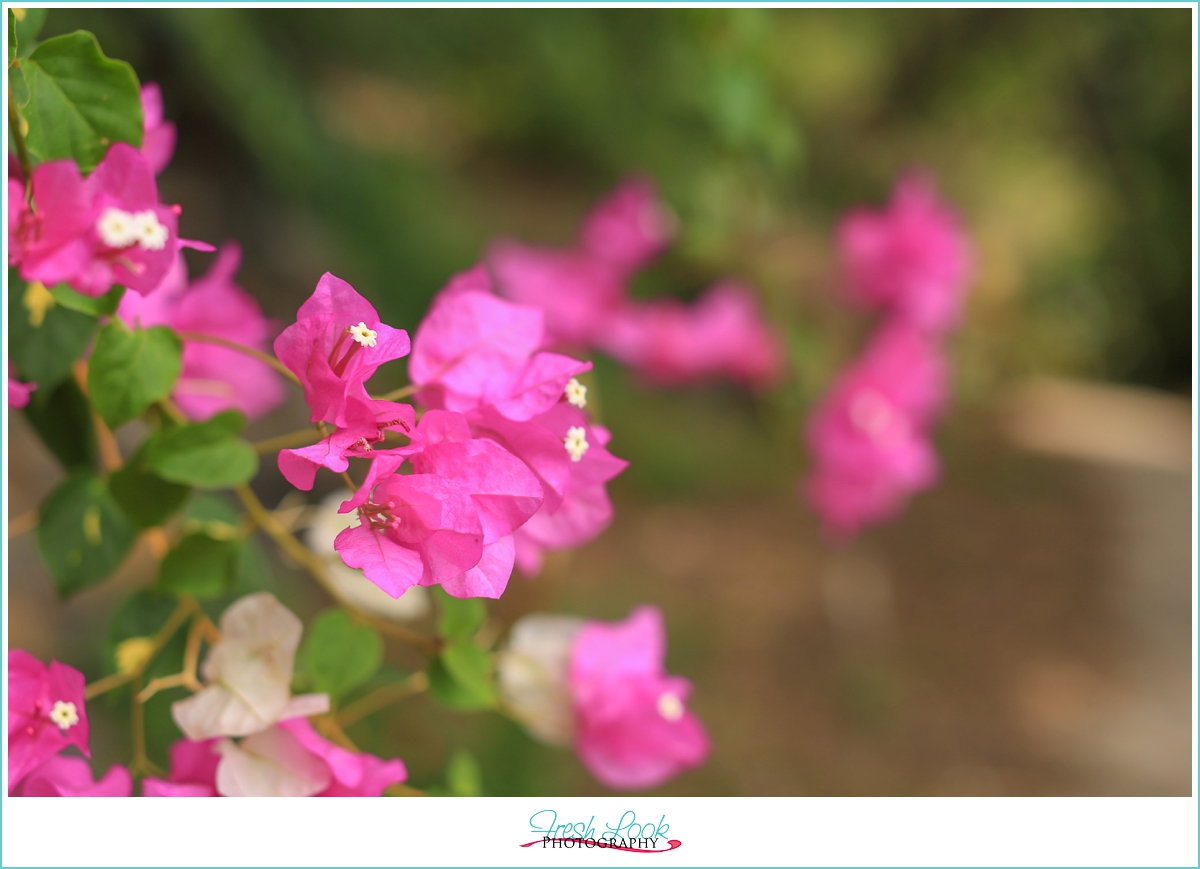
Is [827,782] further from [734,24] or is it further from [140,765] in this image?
[140,765]

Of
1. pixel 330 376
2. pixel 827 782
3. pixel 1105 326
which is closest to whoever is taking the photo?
pixel 330 376

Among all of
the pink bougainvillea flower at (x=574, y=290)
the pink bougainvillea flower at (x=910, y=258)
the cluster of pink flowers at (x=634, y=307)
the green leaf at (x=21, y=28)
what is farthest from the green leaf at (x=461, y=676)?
the pink bougainvillea flower at (x=910, y=258)

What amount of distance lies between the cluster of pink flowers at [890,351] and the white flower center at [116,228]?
690 mm

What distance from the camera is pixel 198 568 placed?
33cm

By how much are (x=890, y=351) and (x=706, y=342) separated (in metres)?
0.18

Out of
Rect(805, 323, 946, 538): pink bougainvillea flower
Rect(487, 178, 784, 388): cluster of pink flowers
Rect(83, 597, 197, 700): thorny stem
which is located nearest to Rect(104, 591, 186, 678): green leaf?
Rect(83, 597, 197, 700): thorny stem

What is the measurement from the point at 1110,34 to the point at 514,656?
169cm

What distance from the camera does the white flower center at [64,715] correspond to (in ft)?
0.87

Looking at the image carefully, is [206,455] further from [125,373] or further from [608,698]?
[608,698]

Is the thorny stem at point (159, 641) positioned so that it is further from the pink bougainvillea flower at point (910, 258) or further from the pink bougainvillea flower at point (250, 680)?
the pink bougainvillea flower at point (910, 258)

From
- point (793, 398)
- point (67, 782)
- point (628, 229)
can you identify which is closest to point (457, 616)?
point (67, 782)

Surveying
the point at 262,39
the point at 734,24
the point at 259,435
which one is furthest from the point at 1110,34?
the point at 259,435

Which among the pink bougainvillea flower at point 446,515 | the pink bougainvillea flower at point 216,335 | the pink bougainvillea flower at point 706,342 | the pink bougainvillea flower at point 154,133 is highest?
the pink bougainvillea flower at point 706,342

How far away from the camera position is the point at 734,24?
684 millimetres
